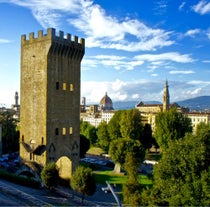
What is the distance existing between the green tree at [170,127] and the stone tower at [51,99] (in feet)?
73.2

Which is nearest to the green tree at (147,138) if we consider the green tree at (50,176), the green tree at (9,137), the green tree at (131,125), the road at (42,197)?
the green tree at (131,125)

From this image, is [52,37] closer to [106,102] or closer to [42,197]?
→ [42,197]

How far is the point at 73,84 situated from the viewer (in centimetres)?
3609

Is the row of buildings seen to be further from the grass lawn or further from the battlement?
the battlement

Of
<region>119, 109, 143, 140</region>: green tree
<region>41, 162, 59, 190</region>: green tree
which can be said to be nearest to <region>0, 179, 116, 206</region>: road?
<region>41, 162, 59, 190</region>: green tree

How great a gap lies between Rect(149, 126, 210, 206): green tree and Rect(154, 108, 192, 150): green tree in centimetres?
3182

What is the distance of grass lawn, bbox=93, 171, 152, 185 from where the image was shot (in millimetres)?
39875

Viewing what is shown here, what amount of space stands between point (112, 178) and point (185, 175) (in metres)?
21.6

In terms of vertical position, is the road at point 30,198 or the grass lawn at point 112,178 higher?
the road at point 30,198

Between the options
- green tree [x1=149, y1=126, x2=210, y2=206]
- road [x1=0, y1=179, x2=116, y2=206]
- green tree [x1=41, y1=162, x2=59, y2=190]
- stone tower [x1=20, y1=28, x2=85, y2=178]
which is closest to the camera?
green tree [x1=149, y1=126, x2=210, y2=206]

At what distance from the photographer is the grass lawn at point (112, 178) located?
39875 mm

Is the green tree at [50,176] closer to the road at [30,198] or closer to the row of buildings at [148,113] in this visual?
the road at [30,198]

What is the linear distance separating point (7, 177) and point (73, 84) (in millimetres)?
12450

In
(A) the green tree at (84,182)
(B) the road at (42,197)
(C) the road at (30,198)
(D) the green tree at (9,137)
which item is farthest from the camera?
(D) the green tree at (9,137)
